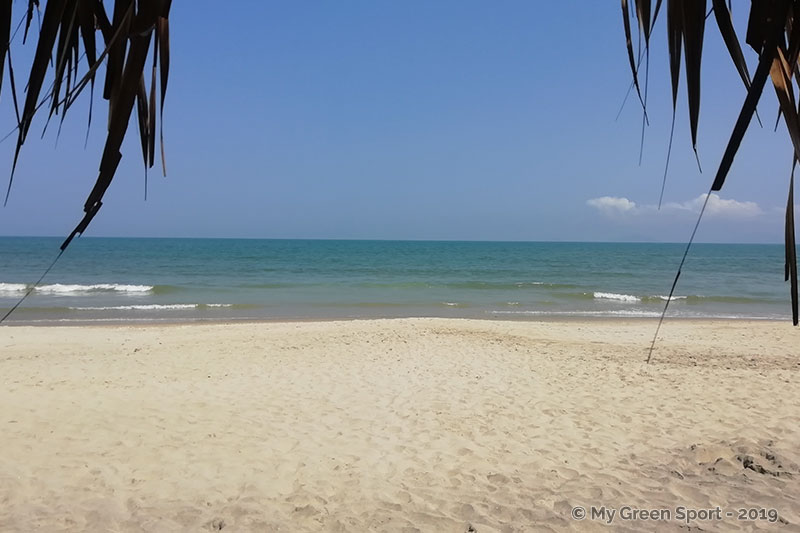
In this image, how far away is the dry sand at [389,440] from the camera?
3.77 m

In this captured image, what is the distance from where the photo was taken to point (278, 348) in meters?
10.0

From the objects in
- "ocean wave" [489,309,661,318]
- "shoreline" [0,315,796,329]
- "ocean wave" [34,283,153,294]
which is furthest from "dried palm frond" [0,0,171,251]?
"ocean wave" [34,283,153,294]

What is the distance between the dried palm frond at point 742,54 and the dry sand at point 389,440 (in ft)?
11.2

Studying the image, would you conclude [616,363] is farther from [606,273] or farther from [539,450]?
[606,273]

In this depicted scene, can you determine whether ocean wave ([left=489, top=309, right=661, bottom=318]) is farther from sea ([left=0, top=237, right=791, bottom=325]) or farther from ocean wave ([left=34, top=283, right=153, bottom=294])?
ocean wave ([left=34, top=283, right=153, bottom=294])

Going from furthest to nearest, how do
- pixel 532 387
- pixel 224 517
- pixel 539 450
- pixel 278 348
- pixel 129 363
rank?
1. pixel 278 348
2. pixel 129 363
3. pixel 532 387
4. pixel 539 450
5. pixel 224 517

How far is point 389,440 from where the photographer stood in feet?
16.9

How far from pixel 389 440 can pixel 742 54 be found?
4853mm

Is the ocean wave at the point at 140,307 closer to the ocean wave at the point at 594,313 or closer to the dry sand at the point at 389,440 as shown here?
the dry sand at the point at 389,440

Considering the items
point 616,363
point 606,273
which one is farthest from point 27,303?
point 606,273

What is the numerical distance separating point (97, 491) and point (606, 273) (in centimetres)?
3769

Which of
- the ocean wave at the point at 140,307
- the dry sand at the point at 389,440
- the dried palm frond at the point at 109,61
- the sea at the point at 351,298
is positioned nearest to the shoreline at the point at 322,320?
the sea at the point at 351,298

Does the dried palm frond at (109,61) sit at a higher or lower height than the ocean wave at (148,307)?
higher

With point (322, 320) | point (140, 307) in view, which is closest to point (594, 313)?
point (322, 320)
